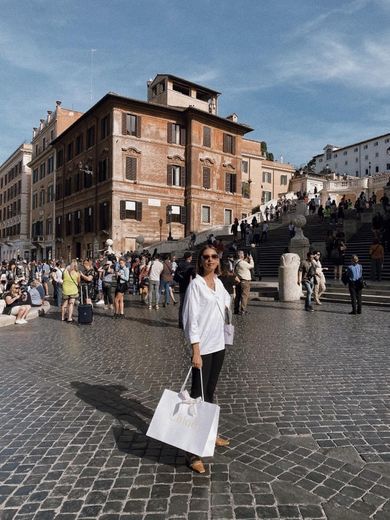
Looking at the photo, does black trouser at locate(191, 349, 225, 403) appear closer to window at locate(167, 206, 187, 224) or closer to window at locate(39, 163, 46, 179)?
window at locate(167, 206, 187, 224)

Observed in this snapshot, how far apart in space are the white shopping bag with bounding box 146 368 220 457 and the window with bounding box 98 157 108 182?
3524 centimetres

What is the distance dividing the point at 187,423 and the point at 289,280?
12941mm

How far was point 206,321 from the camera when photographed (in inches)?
138

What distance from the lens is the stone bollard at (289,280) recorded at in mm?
15352

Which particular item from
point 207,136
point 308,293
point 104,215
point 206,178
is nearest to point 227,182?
point 206,178

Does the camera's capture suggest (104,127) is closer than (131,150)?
No

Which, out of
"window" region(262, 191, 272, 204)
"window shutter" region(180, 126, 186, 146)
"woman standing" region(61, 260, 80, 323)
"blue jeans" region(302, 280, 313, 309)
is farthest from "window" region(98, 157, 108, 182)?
"blue jeans" region(302, 280, 313, 309)

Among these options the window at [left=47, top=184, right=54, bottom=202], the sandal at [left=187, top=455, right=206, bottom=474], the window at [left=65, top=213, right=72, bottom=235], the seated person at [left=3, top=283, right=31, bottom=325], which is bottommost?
the sandal at [left=187, top=455, right=206, bottom=474]

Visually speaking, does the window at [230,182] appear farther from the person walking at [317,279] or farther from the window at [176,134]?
the person walking at [317,279]

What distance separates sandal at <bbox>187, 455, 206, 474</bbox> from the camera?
10.4 feet

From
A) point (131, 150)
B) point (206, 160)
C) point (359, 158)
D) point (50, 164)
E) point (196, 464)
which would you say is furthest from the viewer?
point (359, 158)

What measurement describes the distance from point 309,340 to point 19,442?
5887mm

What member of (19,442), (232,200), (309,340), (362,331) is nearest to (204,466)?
(19,442)

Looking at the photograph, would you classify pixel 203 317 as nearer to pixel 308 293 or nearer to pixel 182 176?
pixel 308 293
